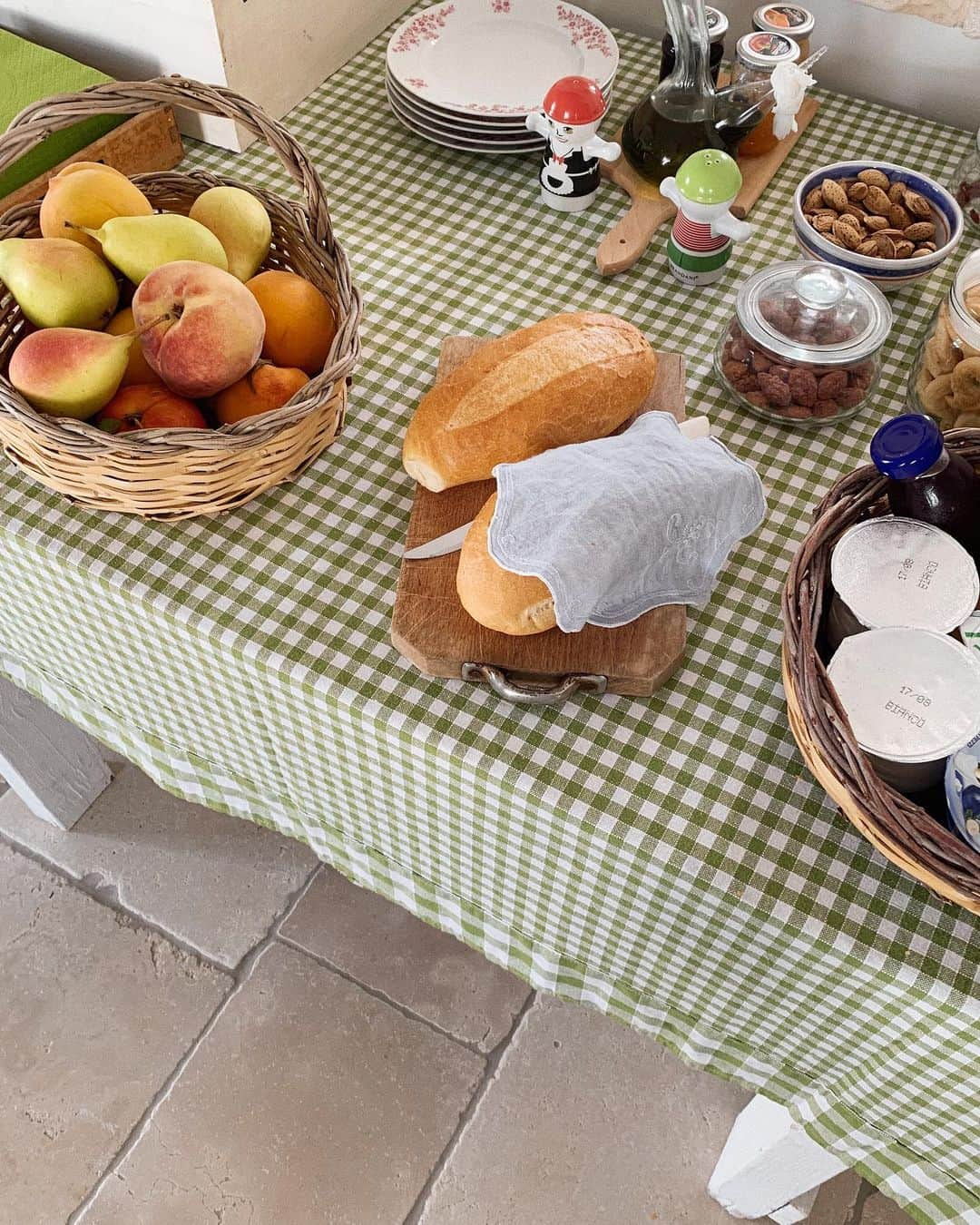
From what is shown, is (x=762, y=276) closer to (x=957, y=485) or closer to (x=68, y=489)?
(x=957, y=485)

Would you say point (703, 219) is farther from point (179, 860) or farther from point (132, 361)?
point (179, 860)

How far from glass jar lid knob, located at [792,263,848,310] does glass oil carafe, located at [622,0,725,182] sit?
0.26 m

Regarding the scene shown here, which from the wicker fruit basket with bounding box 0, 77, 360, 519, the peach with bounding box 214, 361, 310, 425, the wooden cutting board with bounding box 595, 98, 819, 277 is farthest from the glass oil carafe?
the peach with bounding box 214, 361, 310, 425

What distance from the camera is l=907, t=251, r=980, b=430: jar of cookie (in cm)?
82

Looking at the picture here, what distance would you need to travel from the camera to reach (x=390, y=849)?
95 centimetres

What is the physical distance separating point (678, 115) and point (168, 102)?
0.52 metres

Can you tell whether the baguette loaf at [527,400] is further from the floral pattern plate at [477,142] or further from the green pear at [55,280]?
the floral pattern plate at [477,142]

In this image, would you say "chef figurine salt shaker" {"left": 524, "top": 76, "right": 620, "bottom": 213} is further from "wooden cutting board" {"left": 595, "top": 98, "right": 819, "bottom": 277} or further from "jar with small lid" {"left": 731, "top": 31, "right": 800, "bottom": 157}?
"jar with small lid" {"left": 731, "top": 31, "right": 800, "bottom": 157}

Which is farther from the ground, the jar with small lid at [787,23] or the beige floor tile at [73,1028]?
the jar with small lid at [787,23]

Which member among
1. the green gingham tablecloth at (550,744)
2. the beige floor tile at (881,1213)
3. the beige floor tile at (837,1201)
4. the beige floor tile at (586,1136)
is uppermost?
the green gingham tablecloth at (550,744)

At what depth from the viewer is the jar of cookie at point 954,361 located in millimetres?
822

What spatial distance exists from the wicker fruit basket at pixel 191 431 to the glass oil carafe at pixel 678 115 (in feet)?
1.40

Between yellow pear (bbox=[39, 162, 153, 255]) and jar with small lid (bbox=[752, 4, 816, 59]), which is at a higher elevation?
yellow pear (bbox=[39, 162, 153, 255])

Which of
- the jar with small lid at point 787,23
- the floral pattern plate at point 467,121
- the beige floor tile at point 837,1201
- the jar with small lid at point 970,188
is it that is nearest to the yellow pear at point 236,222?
the floral pattern plate at point 467,121
